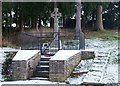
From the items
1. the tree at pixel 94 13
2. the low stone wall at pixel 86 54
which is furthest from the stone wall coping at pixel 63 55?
the tree at pixel 94 13

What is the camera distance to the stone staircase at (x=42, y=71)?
489 inches

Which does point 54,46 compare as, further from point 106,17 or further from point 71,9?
point 106,17

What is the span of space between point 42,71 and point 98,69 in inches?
82.7

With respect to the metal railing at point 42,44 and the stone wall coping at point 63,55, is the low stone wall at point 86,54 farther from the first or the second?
the stone wall coping at point 63,55

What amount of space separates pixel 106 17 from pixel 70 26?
3954mm

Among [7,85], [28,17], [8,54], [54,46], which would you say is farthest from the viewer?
[28,17]

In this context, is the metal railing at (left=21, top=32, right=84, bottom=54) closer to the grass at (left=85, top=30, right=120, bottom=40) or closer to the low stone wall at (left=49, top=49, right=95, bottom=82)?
the low stone wall at (left=49, top=49, right=95, bottom=82)

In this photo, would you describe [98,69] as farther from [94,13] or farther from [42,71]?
[94,13]

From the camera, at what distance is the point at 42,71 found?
12695 millimetres

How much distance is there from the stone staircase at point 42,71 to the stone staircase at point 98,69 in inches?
61.9

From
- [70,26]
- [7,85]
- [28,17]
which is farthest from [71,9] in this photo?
[7,85]

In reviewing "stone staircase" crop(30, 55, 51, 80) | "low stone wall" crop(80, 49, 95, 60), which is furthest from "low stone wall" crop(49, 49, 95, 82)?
"low stone wall" crop(80, 49, 95, 60)

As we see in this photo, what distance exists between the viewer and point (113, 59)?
47.6 ft

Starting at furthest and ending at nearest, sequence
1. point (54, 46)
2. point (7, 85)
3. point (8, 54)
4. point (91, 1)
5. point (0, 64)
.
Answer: point (91, 1) → point (54, 46) → point (8, 54) → point (0, 64) → point (7, 85)
